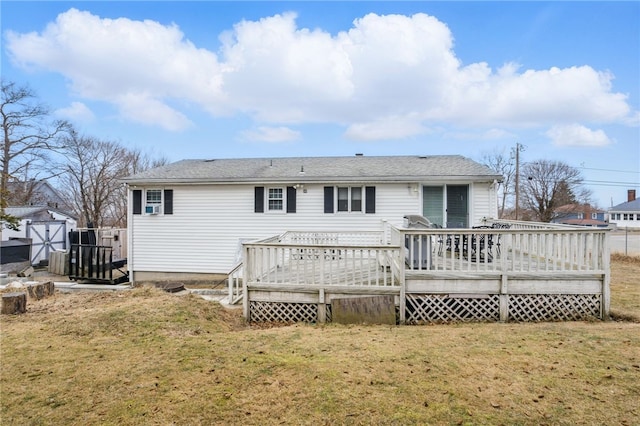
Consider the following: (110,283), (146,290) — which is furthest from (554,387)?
(110,283)

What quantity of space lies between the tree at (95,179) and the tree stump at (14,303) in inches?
824

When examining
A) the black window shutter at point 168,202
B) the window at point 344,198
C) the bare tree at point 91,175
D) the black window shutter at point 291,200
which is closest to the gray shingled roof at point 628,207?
the window at point 344,198

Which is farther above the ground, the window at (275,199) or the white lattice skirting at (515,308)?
the window at (275,199)

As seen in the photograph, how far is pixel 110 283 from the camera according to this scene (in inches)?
446

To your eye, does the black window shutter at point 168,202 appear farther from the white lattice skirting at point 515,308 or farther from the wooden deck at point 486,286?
the white lattice skirting at point 515,308

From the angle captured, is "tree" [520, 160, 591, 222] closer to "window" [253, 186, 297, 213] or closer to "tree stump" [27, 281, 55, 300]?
"window" [253, 186, 297, 213]

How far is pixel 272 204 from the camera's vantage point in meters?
11.4

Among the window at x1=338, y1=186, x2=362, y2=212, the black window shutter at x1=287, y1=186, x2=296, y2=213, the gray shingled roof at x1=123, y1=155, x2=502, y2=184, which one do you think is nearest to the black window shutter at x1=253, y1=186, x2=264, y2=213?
the gray shingled roof at x1=123, y1=155, x2=502, y2=184

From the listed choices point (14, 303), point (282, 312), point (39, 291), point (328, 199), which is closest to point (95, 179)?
point (39, 291)

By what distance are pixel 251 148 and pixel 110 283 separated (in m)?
15.8

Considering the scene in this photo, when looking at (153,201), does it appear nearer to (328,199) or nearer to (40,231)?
(328,199)

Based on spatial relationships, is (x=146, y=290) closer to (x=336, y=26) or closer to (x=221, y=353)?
(x=221, y=353)

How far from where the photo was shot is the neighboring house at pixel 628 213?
4803cm

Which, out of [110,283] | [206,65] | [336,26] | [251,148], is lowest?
[110,283]
